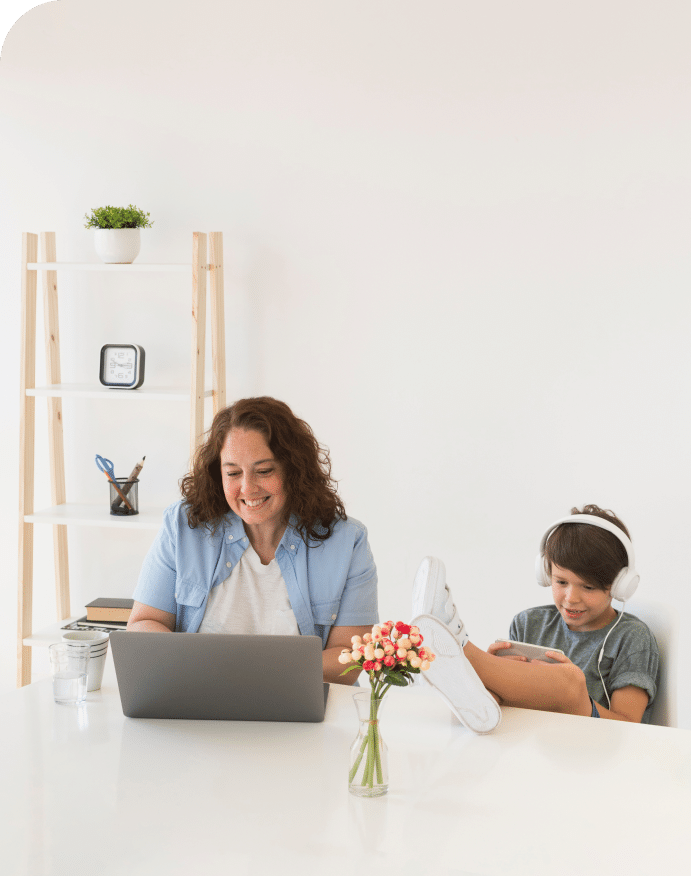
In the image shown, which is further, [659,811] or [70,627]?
[70,627]

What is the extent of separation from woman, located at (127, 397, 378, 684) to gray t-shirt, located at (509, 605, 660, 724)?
418mm

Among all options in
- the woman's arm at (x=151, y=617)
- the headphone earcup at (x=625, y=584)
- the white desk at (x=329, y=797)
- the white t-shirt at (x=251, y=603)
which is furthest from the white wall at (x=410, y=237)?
the white desk at (x=329, y=797)

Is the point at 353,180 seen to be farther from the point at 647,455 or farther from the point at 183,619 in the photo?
the point at 183,619

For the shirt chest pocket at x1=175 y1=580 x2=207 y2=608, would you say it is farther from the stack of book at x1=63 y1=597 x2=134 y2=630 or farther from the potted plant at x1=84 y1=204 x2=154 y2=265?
the potted plant at x1=84 y1=204 x2=154 y2=265

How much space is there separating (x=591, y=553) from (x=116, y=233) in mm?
1811

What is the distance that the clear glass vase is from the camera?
47.6 inches

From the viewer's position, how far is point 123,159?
2.94 m

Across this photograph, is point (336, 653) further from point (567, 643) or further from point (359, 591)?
point (567, 643)

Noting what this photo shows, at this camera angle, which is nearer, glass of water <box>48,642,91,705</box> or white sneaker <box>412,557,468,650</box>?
white sneaker <box>412,557,468,650</box>

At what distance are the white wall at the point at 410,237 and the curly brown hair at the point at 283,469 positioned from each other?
89 centimetres

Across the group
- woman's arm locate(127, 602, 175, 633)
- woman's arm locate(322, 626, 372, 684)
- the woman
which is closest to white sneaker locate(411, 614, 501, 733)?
woman's arm locate(322, 626, 372, 684)

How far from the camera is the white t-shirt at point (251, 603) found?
187 cm

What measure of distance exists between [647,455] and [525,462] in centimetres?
37

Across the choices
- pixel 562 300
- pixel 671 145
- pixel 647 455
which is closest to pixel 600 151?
pixel 671 145
